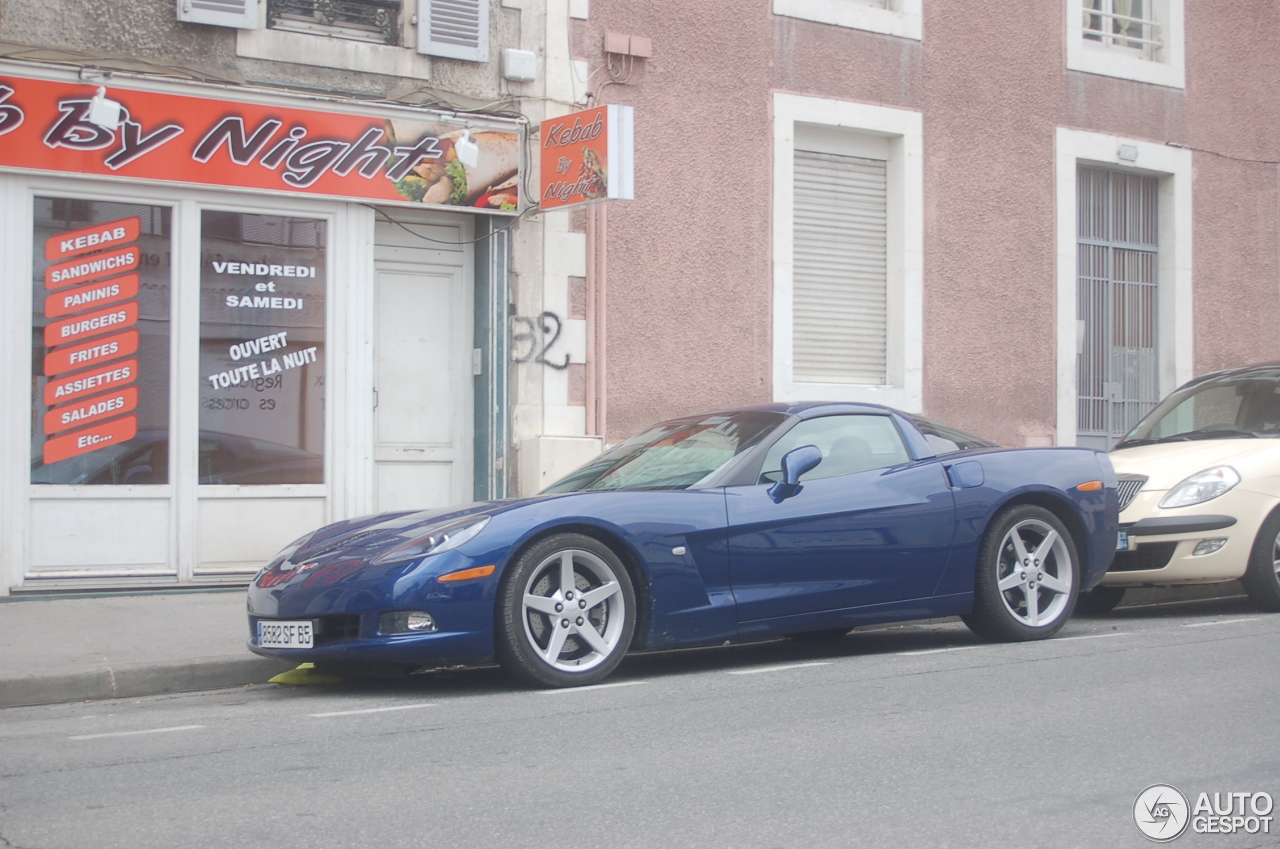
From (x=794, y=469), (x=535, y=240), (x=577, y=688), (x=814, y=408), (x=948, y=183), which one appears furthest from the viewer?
(x=948, y=183)

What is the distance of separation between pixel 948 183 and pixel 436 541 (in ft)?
28.7

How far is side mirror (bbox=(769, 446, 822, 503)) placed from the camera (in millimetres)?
6664

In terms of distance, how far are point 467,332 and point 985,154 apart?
5.53 meters

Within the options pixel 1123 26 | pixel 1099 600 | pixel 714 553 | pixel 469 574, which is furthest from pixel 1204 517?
pixel 1123 26

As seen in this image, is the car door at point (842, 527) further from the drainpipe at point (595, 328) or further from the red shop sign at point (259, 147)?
the red shop sign at point (259, 147)

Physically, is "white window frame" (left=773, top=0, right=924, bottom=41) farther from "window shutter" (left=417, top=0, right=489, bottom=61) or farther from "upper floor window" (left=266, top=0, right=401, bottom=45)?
"upper floor window" (left=266, top=0, right=401, bottom=45)

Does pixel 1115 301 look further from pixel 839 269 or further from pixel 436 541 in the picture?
pixel 436 541

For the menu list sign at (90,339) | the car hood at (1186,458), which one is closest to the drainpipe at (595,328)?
the menu list sign at (90,339)

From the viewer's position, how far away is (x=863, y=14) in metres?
12.9

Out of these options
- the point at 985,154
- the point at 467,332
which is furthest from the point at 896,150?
the point at 467,332

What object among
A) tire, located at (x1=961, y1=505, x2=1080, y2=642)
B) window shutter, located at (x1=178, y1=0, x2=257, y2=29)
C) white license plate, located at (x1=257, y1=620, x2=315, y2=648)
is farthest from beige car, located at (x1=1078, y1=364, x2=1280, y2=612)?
window shutter, located at (x1=178, y1=0, x2=257, y2=29)

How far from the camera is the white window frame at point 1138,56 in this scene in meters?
14.2

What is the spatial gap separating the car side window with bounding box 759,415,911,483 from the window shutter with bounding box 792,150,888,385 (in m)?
5.35

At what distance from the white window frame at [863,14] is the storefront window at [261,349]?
481 centimetres
